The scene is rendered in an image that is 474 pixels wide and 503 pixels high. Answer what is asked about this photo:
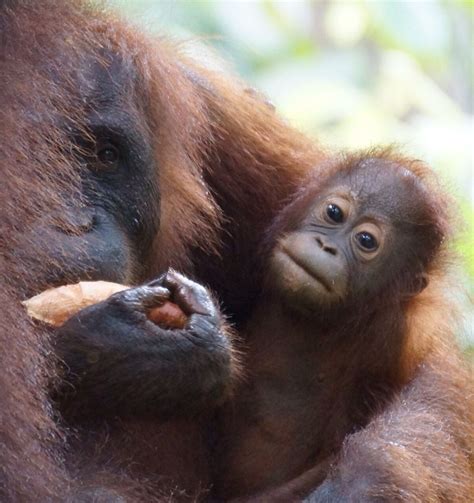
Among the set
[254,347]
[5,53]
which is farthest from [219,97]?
[5,53]

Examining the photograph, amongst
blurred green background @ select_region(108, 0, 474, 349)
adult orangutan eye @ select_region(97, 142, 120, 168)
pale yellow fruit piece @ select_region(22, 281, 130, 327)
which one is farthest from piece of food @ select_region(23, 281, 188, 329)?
blurred green background @ select_region(108, 0, 474, 349)

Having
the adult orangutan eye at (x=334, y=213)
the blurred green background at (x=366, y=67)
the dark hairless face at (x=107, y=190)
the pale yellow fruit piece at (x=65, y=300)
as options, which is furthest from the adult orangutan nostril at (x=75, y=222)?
the blurred green background at (x=366, y=67)

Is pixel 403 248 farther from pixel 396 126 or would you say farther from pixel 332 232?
pixel 396 126

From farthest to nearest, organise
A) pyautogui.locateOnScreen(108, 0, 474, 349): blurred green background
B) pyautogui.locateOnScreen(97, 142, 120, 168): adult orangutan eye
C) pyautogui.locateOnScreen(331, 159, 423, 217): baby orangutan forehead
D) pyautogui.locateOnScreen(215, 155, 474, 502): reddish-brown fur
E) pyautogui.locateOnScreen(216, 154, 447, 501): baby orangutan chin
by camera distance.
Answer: pyautogui.locateOnScreen(108, 0, 474, 349): blurred green background < pyautogui.locateOnScreen(331, 159, 423, 217): baby orangutan forehead < pyautogui.locateOnScreen(216, 154, 447, 501): baby orangutan chin < pyautogui.locateOnScreen(215, 155, 474, 502): reddish-brown fur < pyautogui.locateOnScreen(97, 142, 120, 168): adult orangutan eye

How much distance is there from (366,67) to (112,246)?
6479mm

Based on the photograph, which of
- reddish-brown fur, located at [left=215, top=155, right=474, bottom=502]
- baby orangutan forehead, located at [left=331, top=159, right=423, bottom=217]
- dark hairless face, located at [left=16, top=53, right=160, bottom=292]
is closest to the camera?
dark hairless face, located at [left=16, top=53, right=160, bottom=292]

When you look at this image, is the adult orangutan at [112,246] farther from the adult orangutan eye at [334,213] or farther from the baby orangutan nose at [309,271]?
the adult orangutan eye at [334,213]

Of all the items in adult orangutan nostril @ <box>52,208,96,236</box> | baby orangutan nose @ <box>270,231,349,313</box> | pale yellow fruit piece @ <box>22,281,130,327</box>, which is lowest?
pale yellow fruit piece @ <box>22,281,130,327</box>

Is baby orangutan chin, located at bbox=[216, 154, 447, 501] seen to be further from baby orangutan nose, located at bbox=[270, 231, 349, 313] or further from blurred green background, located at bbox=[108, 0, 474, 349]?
blurred green background, located at bbox=[108, 0, 474, 349]

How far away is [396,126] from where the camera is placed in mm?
5883

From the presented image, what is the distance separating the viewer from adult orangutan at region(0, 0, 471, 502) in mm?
1881

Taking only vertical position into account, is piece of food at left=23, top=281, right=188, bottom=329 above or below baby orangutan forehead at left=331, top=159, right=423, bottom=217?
below

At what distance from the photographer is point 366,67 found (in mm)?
8383

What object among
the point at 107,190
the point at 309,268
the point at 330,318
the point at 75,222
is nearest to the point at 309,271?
the point at 309,268
